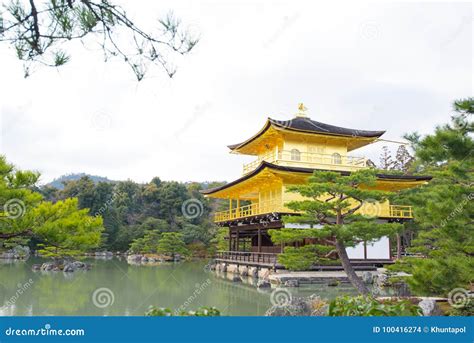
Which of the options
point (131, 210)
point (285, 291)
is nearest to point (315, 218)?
point (285, 291)

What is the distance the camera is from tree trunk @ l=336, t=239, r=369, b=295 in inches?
352

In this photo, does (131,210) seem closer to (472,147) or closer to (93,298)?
(93,298)

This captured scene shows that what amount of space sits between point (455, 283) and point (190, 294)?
8.10 metres

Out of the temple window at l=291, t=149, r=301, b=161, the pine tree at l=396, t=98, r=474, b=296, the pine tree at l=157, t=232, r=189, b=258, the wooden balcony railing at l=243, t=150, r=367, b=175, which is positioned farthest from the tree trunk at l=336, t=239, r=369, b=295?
the pine tree at l=157, t=232, r=189, b=258
